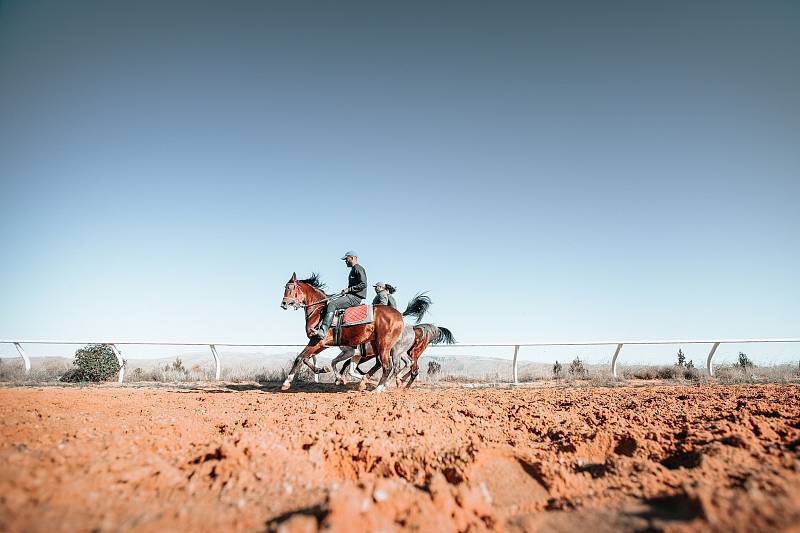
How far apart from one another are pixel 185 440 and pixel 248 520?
5.56ft

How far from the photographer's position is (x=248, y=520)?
1785 millimetres

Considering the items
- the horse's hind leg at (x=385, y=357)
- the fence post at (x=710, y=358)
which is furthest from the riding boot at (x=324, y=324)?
the fence post at (x=710, y=358)

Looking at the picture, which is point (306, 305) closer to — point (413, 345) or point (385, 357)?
point (385, 357)

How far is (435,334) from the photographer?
12.4 m

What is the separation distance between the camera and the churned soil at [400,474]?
1670 mm

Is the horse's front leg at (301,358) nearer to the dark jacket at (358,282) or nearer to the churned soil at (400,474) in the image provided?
the dark jacket at (358,282)

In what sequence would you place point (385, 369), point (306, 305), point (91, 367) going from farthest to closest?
point (91, 367) → point (385, 369) → point (306, 305)

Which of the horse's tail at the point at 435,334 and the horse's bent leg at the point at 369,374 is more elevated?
the horse's tail at the point at 435,334

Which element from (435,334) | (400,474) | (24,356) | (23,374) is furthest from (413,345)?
(23,374)

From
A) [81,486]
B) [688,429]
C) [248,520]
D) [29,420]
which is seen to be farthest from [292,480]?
[688,429]

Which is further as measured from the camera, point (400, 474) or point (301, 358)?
point (301, 358)

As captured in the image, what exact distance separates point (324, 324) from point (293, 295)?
1049 millimetres

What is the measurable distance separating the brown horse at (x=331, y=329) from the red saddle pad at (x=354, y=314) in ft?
0.59

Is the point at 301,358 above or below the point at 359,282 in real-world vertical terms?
below
